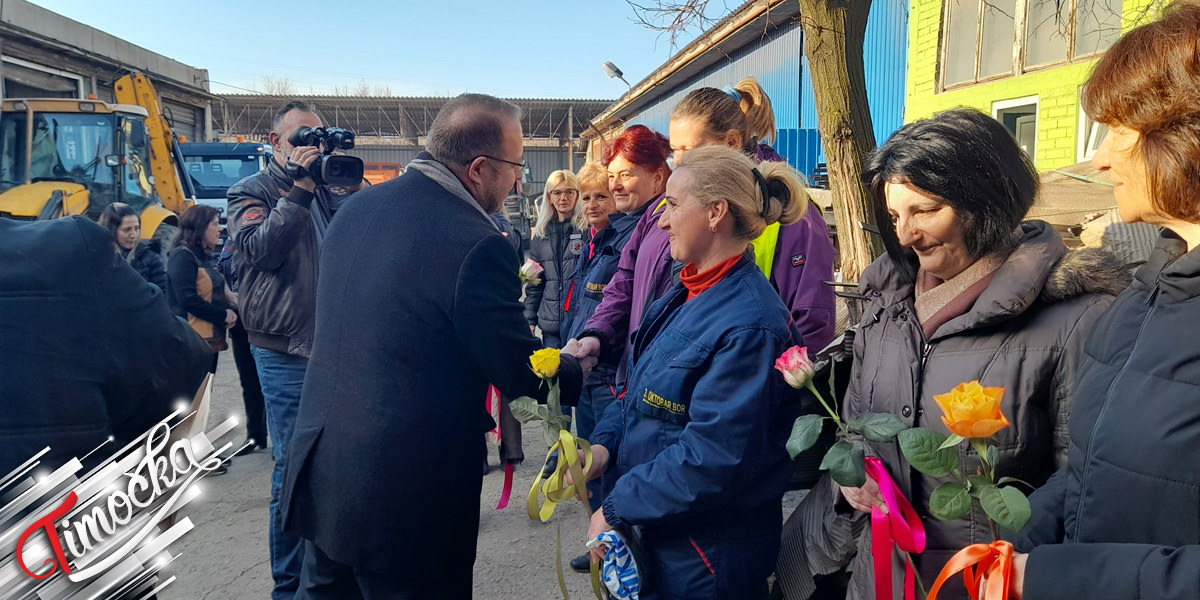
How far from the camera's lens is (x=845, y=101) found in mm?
5426

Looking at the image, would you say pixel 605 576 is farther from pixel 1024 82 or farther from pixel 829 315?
pixel 1024 82

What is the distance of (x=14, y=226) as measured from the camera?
2.04m

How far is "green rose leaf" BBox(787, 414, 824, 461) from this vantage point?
Answer: 147 cm

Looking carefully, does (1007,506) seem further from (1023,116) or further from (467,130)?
(1023,116)

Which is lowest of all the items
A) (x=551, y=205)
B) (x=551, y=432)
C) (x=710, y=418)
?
(x=551, y=432)

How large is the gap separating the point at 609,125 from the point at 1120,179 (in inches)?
1208

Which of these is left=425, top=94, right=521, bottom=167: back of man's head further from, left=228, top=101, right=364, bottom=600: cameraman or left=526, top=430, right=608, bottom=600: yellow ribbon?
left=228, top=101, right=364, bottom=600: cameraman

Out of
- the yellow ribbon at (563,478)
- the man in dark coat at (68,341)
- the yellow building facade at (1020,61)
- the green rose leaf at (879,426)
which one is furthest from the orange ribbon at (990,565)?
the yellow building facade at (1020,61)

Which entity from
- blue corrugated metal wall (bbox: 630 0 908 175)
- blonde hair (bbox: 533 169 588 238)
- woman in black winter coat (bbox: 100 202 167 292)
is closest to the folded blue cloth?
blonde hair (bbox: 533 169 588 238)

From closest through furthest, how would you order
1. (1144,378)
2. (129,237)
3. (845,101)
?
(1144,378) < (845,101) < (129,237)

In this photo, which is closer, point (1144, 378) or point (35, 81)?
point (1144, 378)

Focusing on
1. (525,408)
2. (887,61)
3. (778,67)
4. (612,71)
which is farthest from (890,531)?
(612,71)

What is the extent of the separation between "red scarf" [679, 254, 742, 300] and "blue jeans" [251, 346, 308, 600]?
195cm

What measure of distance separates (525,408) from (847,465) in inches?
37.1
